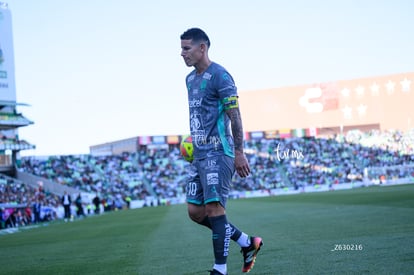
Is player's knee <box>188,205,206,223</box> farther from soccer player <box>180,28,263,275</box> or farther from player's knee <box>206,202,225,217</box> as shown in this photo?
player's knee <box>206,202,225,217</box>

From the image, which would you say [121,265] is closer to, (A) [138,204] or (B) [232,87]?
(B) [232,87]

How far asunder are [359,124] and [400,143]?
16.5 meters

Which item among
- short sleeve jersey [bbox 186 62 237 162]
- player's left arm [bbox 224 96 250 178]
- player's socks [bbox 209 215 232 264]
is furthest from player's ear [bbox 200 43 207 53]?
player's socks [bbox 209 215 232 264]

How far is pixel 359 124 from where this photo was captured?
7575 cm

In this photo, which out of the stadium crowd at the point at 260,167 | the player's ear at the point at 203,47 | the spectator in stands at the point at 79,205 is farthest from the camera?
the stadium crowd at the point at 260,167

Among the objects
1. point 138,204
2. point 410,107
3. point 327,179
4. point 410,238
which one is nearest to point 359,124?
point 410,107

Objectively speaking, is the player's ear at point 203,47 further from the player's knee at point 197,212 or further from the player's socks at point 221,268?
the player's socks at point 221,268

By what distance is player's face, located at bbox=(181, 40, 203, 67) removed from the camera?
5.92 metres

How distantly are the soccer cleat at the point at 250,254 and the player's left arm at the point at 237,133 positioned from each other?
869mm

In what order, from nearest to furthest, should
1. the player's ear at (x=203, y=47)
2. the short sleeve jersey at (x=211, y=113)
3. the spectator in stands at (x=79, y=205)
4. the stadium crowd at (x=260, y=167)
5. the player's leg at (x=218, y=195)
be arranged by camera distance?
the player's leg at (x=218, y=195)
the short sleeve jersey at (x=211, y=113)
the player's ear at (x=203, y=47)
the spectator in stands at (x=79, y=205)
the stadium crowd at (x=260, y=167)

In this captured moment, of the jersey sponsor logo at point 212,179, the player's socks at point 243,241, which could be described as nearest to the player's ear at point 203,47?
the jersey sponsor logo at point 212,179

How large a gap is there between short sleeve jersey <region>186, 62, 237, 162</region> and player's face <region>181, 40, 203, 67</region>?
0.51ft

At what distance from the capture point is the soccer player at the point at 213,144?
5.58 meters

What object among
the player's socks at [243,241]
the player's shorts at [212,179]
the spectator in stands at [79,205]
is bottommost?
the spectator in stands at [79,205]
